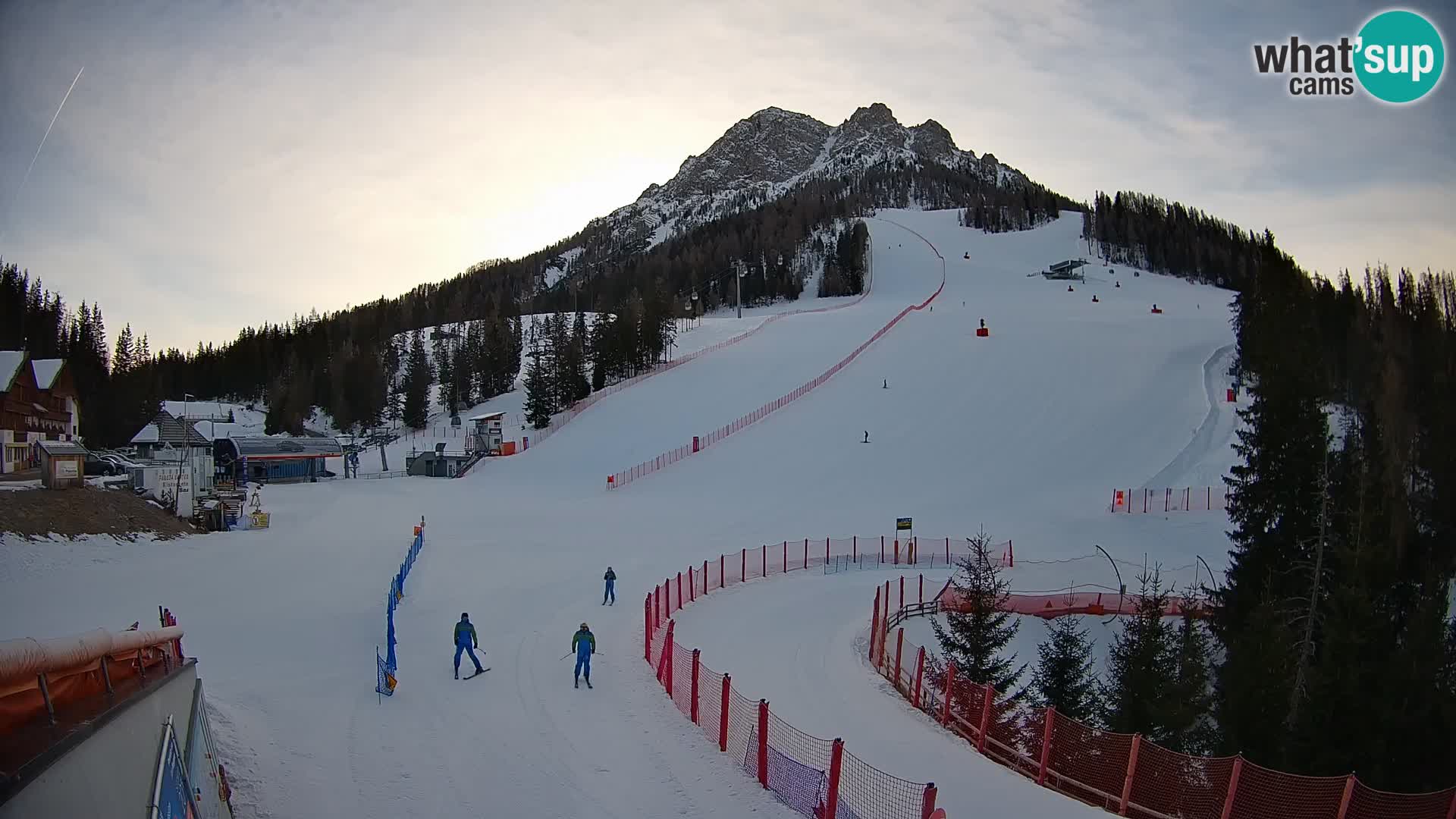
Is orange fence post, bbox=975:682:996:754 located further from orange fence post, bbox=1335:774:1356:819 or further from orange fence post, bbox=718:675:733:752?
orange fence post, bbox=1335:774:1356:819

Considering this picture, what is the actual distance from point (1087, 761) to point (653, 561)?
17879 mm

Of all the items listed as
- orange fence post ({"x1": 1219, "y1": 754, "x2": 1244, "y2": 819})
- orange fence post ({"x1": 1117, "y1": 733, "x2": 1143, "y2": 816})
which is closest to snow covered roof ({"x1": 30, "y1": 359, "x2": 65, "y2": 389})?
orange fence post ({"x1": 1117, "y1": 733, "x2": 1143, "y2": 816})

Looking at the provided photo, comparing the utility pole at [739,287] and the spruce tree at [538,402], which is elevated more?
the utility pole at [739,287]

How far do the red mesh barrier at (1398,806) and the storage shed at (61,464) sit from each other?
2846 cm

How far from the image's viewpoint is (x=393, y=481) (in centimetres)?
4534

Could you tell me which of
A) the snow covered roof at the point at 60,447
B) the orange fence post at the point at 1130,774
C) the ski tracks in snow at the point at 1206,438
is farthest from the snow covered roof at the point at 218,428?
the orange fence post at the point at 1130,774

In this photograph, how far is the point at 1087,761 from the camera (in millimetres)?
10148

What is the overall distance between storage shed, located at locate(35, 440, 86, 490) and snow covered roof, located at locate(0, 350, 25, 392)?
1562 centimetres

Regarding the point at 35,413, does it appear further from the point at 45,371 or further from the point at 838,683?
the point at 838,683

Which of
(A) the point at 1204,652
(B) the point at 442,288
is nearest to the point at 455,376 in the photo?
(A) the point at 1204,652

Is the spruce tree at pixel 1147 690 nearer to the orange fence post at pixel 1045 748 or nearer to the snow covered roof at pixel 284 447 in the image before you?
the orange fence post at pixel 1045 748

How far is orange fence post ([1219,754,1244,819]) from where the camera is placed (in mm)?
8320

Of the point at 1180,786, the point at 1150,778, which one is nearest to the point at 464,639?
the point at 1150,778

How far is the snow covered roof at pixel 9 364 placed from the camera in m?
9.02
